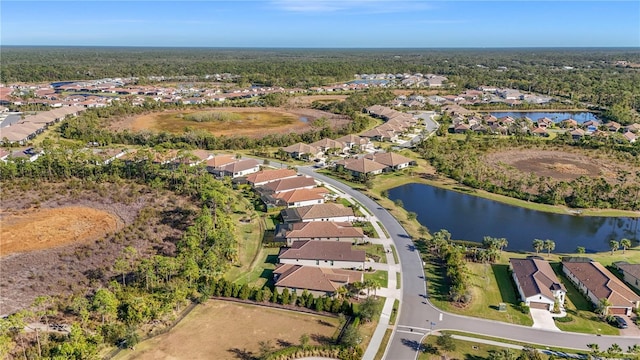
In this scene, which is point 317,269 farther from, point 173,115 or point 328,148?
point 173,115

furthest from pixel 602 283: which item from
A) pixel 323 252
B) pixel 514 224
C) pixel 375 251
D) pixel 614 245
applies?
pixel 323 252

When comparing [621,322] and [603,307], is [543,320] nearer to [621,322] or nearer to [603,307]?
[603,307]

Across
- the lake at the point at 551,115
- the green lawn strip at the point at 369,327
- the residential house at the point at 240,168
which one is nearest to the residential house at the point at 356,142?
the residential house at the point at 240,168

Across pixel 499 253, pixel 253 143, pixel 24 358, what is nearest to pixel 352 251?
pixel 499 253

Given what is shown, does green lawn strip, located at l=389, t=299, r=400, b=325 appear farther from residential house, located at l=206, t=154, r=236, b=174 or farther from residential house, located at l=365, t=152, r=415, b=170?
residential house, located at l=206, t=154, r=236, b=174

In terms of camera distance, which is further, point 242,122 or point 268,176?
point 242,122
